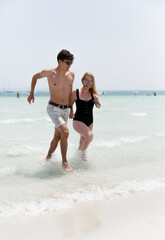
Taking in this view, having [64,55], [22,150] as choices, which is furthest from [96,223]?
[22,150]

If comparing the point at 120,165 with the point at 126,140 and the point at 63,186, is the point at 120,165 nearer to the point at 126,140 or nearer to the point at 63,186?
the point at 63,186

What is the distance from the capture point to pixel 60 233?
276cm

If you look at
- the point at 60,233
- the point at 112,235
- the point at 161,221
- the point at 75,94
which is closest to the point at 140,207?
the point at 161,221

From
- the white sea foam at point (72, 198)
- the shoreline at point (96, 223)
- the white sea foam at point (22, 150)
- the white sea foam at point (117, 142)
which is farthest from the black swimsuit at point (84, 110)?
the white sea foam at point (117, 142)

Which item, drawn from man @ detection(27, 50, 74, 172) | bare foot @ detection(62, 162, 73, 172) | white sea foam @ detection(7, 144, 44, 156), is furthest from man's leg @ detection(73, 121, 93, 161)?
white sea foam @ detection(7, 144, 44, 156)

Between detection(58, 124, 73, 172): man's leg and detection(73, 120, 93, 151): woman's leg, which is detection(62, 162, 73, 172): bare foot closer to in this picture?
detection(58, 124, 73, 172): man's leg

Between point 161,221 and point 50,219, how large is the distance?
4.07ft

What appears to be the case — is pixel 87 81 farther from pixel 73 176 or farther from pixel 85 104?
pixel 73 176

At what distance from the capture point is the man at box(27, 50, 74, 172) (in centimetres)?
465

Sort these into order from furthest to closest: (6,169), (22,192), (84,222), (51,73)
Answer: (6,169), (51,73), (22,192), (84,222)

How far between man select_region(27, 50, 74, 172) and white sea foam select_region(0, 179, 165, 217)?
1.01 meters

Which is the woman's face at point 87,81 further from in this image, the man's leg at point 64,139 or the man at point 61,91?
the man's leg at point 64,139

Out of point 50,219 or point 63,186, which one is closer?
point 50,219

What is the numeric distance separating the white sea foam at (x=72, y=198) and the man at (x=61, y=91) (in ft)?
3.31
